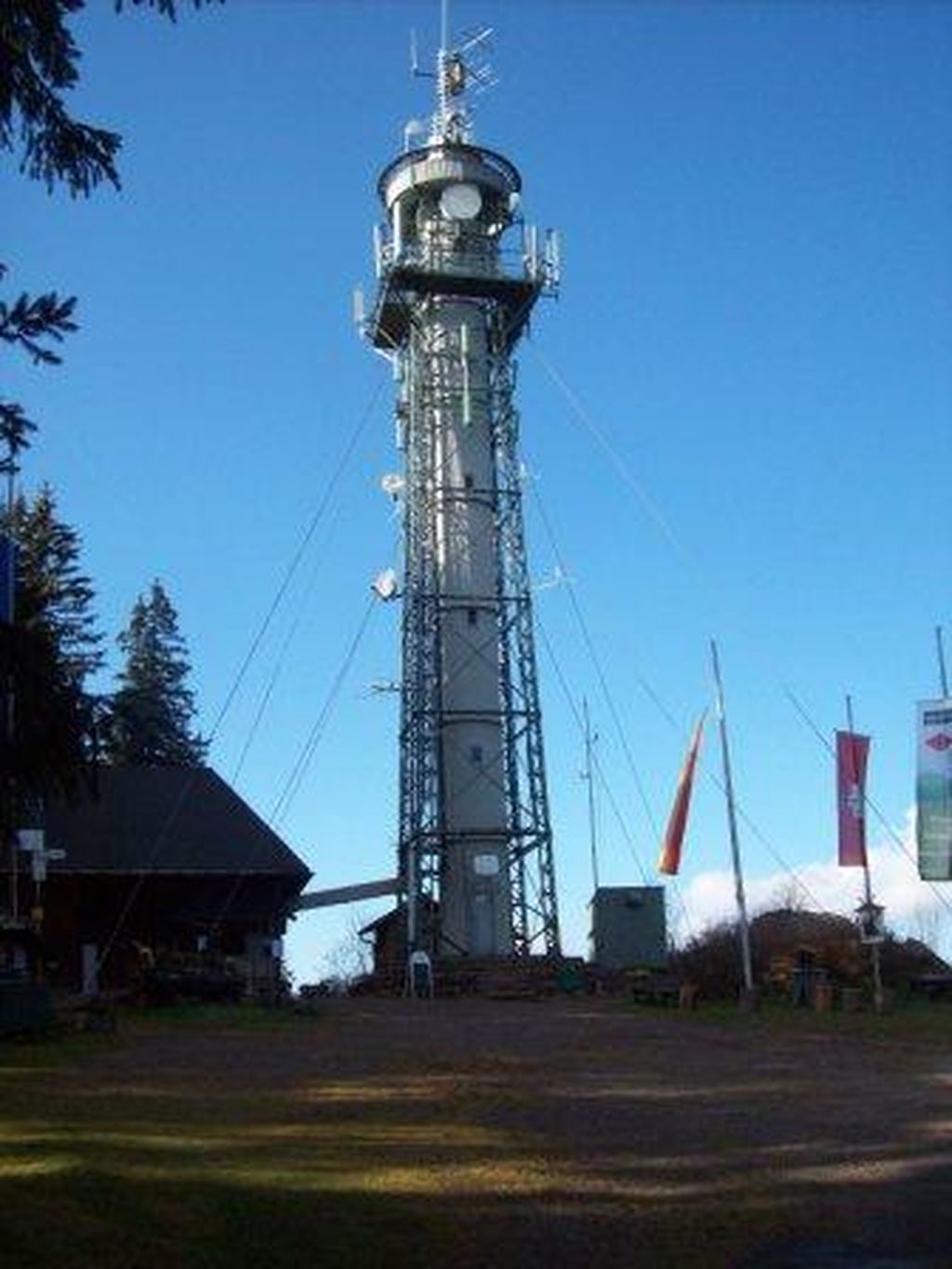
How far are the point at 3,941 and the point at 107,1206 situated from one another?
19.6 metres

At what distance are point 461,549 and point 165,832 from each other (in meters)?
12.8

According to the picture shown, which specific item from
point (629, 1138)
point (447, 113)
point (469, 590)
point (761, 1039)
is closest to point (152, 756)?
point (469, 590)

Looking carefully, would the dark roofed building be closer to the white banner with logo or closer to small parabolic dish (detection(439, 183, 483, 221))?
the white banner with logo

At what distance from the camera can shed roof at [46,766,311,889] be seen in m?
43.2

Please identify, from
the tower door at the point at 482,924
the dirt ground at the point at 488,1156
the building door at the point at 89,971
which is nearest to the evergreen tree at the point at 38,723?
the dirt ground at the point at 488,1156

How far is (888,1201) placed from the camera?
1201 cm

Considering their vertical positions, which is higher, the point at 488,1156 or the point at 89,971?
the point at 89,971

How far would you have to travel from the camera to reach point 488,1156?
44.9 feet

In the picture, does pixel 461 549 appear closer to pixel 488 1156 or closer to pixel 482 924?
pixel 482 924

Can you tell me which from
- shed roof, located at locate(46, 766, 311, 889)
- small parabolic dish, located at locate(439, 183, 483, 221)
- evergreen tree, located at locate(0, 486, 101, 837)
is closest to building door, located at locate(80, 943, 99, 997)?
shed roof, located at locate(46, 766, 311, 889)

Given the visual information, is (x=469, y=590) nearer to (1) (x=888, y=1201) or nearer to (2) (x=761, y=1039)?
(2) (x=761, y=1039)

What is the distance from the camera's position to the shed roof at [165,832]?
43.2 metres

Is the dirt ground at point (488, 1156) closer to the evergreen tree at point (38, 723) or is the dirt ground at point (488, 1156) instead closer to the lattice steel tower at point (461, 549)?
the evergreen tree at point (38, 723)

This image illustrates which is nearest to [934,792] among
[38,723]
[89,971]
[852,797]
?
[852,797]
